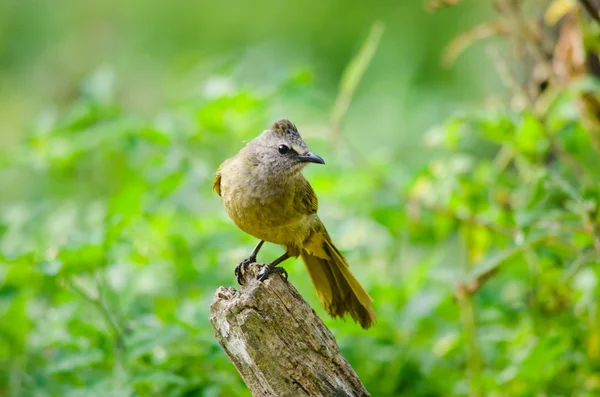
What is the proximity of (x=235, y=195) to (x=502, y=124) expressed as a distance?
1231 millimetres

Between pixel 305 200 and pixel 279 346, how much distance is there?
91 cm

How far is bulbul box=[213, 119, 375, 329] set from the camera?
326 centimetres

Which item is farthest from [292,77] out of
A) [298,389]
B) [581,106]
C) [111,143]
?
[298,389]

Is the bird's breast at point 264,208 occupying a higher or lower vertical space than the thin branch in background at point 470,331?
higher

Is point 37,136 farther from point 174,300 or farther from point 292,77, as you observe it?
point 292,77

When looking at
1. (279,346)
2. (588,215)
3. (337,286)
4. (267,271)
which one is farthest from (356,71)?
(279,346)

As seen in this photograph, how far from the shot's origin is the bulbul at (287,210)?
326 cm

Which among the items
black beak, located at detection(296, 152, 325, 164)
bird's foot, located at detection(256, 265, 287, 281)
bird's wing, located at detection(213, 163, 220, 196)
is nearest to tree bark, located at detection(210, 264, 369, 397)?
bird's foot, located at detection(256, 265, 287, 281)

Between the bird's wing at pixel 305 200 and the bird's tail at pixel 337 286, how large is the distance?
0.48 ft

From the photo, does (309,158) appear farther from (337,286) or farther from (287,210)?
(337,286)

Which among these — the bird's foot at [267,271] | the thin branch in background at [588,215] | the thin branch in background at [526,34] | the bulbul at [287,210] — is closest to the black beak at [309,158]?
the bulbul at [287,210]

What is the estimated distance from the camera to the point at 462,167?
3.80 m

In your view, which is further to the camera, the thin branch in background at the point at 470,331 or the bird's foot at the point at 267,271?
the thin branch in background at the point at 470,331

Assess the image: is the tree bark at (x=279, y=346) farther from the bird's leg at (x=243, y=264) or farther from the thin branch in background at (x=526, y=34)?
the thin branch in background at (x=526, y=34)
